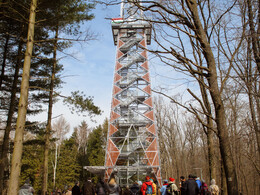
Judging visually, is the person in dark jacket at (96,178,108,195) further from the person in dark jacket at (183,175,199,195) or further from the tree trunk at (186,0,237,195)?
the tree trunk at (186,0,237,195)

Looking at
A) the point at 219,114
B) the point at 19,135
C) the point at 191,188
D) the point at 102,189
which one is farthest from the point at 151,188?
the point at 219,114

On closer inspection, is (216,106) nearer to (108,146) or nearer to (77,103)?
(77,103)

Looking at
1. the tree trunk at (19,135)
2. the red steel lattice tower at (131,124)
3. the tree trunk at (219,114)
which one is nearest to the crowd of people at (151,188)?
the tree trunk at (19,135)

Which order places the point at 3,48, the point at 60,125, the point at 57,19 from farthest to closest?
1. the point at 60,125
2. the point at 3,48
3. the point at 57,19

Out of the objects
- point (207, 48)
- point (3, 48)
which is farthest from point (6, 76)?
point (207, 48)

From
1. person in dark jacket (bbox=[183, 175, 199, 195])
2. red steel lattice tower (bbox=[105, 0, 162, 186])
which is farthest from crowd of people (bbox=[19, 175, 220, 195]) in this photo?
red steel lattice tower (bbox=[105, 0, 162, 186])

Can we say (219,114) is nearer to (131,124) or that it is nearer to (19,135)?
(19,135)

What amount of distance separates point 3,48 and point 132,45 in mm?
12224

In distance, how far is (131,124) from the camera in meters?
19.3

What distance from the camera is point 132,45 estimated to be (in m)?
22.4

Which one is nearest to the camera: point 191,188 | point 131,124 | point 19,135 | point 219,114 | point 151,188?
point 219,114

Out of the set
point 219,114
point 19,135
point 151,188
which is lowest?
point 151,188

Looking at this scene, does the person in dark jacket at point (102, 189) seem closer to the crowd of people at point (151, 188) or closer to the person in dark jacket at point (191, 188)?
the crowd of people at point (151, 188)

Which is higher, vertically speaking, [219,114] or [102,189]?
[219,114]
